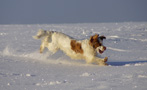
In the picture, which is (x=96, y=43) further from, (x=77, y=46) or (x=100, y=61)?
(x=77, y=46)

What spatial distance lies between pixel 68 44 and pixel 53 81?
2.90 metres

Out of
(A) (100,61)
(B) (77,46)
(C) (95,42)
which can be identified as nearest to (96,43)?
(C) (95,42)

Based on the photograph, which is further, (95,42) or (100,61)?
(100,61)

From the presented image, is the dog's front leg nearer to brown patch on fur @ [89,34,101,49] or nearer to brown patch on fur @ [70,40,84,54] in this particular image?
brown patch on fur @ [89,34,101,49]

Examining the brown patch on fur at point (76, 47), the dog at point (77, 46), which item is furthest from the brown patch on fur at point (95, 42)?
the brown patch on fur at point (76, 47)

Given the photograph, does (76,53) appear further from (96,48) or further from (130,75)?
(130,75)

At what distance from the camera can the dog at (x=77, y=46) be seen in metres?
8.43

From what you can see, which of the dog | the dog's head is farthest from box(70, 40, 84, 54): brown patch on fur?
the dog's head

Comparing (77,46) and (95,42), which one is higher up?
(95,42)

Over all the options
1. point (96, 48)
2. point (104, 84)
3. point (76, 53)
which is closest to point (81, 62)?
point (76, 53)

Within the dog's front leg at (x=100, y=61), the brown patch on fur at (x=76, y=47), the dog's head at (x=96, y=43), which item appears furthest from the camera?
the brown patch on fur at (x=76, y=47)

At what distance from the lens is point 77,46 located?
29.0 ft

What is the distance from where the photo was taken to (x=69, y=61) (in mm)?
9344

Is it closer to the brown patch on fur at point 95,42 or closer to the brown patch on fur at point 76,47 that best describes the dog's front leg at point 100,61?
the brown patch on fur at point 95,42
